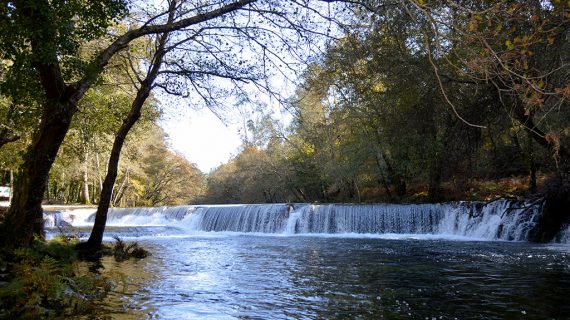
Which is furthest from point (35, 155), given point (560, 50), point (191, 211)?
point (191, 211)

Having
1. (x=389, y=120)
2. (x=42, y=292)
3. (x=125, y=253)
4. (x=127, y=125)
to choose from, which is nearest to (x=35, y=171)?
(x=42, y=292)

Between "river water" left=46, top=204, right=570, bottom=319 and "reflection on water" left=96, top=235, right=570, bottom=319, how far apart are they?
13mm

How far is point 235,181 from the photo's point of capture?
4150 centimetres

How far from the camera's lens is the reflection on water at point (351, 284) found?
530cm

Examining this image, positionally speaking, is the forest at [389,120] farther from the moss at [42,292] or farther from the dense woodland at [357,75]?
the moss at [42,292]

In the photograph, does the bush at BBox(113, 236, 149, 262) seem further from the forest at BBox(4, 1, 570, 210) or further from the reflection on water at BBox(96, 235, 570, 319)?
the forest at BBox(4, 1, 570, 210)

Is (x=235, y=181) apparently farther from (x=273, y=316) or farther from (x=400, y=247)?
(x=273, y=316)

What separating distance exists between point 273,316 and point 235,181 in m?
36.6

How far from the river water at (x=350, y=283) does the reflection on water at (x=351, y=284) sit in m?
0.01

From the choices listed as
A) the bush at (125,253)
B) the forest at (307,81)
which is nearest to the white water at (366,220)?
the forest at (307,81)

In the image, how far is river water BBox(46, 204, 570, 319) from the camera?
5.30 metres

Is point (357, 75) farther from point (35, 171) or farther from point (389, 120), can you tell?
point (35, 171)

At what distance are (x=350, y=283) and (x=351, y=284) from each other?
86mm

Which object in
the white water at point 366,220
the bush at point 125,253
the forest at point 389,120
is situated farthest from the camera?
the white water at point 366,220
